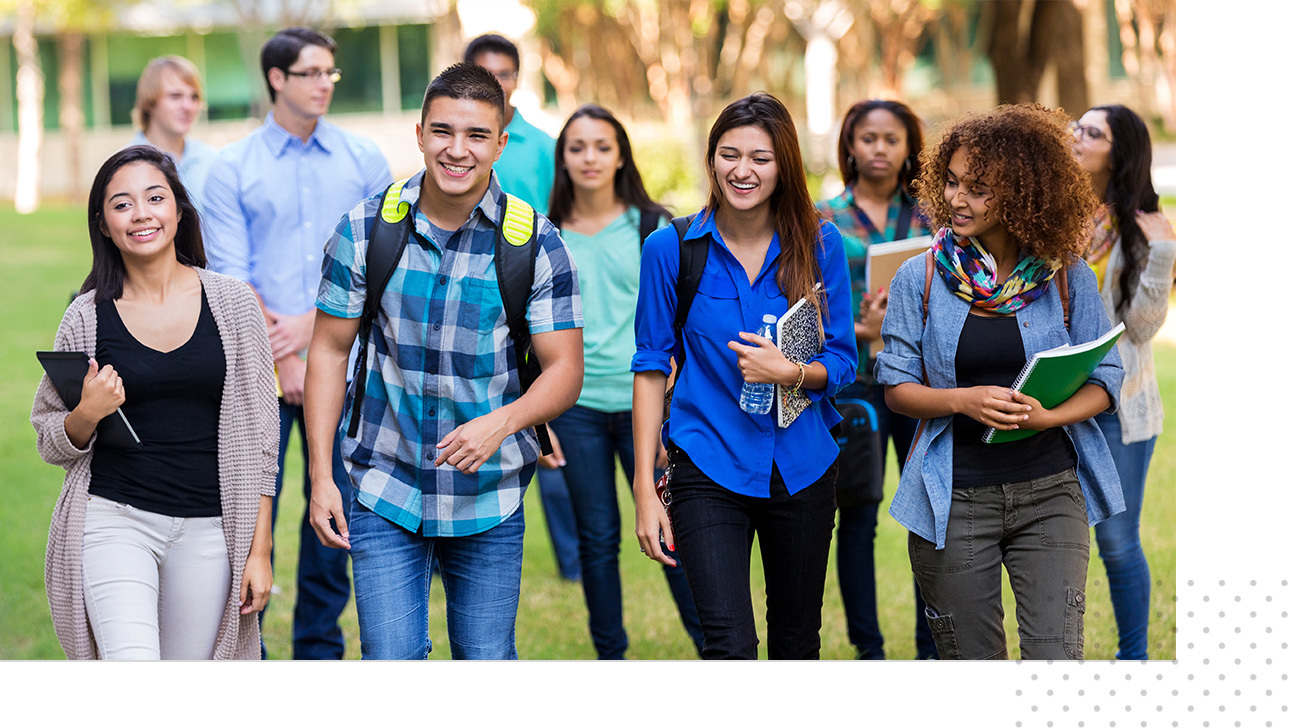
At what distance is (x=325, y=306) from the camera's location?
11.6ft

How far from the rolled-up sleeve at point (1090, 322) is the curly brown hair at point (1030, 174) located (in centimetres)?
8

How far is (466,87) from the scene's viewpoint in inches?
138

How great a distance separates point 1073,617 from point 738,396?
1101 mm

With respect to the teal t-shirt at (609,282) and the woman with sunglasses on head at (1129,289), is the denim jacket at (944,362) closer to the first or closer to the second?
the woman with sunglasses on head at (1129,289)

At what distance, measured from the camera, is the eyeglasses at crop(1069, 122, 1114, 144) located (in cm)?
473

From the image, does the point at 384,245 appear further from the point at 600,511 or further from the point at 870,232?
the point at 870,232

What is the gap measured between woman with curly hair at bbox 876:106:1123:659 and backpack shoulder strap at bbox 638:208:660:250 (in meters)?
1.74

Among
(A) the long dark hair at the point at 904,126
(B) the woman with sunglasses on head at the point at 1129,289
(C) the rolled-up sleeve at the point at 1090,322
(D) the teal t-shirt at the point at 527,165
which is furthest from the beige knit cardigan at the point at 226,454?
(B) the woman with sunglasses on head at the point at 1129,289

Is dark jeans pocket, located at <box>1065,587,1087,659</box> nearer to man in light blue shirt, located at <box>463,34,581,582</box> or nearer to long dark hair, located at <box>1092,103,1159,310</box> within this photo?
long dark hair, located at <box>1092,103,1159,310</box>

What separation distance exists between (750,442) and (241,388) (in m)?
1.51

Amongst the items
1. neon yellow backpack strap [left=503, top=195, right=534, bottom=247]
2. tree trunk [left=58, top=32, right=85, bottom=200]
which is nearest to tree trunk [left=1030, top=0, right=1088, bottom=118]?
neon yellow backpack strap [left=503, top=195, right=534, bottom=247]

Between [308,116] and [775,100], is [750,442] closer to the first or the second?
[775,100]

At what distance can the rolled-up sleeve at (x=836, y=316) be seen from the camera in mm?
3699

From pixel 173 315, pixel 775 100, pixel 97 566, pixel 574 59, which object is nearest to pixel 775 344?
pixel 775 100
